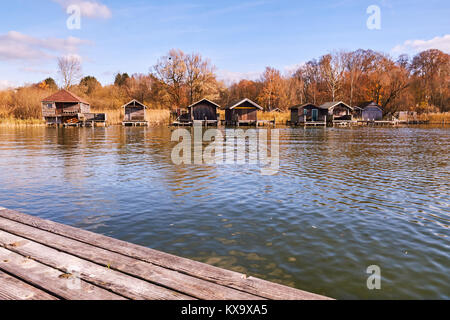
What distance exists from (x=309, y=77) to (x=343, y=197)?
9654 cm

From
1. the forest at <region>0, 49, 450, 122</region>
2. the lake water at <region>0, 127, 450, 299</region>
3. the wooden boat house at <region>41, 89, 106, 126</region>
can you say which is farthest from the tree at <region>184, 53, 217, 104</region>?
the lake water at <region>0, 127, 450, 299</region>

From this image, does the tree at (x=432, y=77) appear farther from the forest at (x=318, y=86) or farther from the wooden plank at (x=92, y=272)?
the wooden plank at (x=92, y=272)

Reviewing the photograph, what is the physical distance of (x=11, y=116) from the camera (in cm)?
5409

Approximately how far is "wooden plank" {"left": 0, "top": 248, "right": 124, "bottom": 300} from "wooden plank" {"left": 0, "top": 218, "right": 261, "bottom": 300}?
426 mm

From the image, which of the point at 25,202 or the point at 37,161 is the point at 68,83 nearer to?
the point at 37,161

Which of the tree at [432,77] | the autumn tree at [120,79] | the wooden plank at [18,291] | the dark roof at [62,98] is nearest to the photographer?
the wooden plank at [18,291]

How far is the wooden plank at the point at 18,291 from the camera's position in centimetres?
309

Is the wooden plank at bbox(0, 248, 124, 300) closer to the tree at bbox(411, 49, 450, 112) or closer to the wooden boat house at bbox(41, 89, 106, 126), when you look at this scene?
the wooden boat house at bbox(41, 89, 106, 126)

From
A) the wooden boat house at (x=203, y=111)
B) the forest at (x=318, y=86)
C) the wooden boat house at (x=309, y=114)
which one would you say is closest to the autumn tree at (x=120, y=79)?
the forest at (x=318, y=86)

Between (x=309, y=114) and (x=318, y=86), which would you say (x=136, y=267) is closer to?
(x=309, y=114)

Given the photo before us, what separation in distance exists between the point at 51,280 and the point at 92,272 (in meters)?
0.40

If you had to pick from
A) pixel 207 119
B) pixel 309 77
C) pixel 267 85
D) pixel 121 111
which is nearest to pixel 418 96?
pixel 309 77

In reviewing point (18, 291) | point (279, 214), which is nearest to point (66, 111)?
point (279, 214)

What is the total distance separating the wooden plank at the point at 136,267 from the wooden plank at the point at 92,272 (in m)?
0.09
